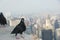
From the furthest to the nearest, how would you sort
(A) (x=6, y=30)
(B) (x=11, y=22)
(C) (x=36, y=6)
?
(C) (x=36, y=6), (B) (x=11, y=22), (A) (x=6, y=30)

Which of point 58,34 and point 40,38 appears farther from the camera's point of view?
point 58,34

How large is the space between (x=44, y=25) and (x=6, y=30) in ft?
2.80

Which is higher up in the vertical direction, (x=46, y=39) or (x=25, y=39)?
(x=25, y=39)

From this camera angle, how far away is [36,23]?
260 cm

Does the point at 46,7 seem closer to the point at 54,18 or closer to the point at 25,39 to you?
the point at 54,18

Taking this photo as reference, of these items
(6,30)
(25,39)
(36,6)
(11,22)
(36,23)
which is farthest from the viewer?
(36,6)

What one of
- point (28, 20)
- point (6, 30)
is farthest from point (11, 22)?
point (6, 30)

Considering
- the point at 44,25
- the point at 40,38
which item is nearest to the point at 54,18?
the point at 44,25

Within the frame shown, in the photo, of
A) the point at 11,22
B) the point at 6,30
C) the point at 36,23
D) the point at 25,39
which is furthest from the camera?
the point at 36,23

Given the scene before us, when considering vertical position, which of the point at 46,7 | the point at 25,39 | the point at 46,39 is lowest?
the point at 46,39

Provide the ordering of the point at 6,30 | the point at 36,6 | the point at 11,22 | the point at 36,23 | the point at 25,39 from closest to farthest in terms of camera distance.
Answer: the point at 25,39 → the point at 6,30 → the point at 11,22 → the point at 36,23 → the point at 36,6

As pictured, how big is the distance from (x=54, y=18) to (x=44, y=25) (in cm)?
19

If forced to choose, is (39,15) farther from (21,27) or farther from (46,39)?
(21,27)

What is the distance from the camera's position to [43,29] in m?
2.64
